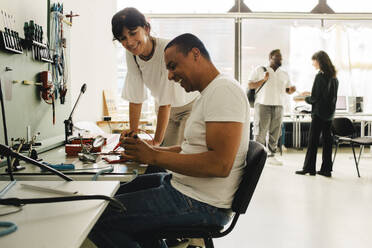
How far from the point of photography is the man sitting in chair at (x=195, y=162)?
111 centimetres

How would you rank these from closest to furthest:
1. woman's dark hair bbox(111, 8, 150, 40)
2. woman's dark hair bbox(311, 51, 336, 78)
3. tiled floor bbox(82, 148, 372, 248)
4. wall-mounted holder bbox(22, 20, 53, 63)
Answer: woman's dark hair bbox(111, 8, 150, 40), wall-mounted holder bbox(22, 20, 53, 63), tiled floor bbox(82, 148, 372, 248), woman's dark hair bbox(311, 51, 336, 78)

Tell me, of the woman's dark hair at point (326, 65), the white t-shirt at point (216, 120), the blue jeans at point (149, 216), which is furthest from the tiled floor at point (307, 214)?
the woman's dark hair at point (326, 65)

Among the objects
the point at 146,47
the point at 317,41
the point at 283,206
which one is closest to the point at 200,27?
the point at 317,41

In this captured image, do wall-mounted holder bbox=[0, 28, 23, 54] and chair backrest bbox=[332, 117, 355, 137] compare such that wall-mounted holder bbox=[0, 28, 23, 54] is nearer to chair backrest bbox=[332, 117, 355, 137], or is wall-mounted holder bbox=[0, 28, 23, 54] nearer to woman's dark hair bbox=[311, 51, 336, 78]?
woman's dark hair bbox=[311, 51, 336, 78]

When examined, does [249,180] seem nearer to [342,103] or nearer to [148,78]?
[148,78]

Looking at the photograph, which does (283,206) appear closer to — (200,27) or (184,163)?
(184,163)

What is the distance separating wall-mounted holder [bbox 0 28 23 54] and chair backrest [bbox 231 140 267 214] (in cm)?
126

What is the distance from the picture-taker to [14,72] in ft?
5.69

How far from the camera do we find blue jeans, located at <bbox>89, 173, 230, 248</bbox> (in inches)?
44.1

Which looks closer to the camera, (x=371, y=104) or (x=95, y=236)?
(x=95, y=236)

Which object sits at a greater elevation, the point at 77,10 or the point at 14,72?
the point at 77,10

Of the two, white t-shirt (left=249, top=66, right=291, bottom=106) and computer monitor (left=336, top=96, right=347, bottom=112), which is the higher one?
white t-shirt (left=249, top=66, right=291, bottom=106)

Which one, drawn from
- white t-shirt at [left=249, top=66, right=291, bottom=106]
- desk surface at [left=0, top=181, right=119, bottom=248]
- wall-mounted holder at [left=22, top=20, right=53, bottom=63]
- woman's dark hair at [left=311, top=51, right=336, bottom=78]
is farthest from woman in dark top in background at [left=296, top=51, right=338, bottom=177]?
desk surface at [left=0, top=181, right=119, bottom=248]

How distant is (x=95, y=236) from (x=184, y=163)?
382 mm
